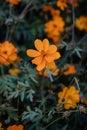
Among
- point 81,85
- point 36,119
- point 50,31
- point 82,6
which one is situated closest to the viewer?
point 36,119

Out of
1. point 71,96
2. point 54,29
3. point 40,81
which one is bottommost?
point 71,96

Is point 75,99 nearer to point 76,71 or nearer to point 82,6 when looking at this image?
point 76,71

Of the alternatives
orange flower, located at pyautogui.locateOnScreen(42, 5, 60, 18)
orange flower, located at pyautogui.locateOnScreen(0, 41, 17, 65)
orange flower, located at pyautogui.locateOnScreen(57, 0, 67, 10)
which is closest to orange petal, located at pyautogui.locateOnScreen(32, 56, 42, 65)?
orange flower, located at pyautogui.locateOnScreen(0, 41, 17, 65)

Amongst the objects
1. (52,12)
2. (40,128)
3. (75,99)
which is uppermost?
(52,12)

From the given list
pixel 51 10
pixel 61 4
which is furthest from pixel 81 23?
pixel 61 4

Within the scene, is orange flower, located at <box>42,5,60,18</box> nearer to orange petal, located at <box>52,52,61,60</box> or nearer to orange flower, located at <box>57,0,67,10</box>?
orange flower, located at <box>57,0,67,10</box>

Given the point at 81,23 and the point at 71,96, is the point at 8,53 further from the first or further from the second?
the point at 81,23

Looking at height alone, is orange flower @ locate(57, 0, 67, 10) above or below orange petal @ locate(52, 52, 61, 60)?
above

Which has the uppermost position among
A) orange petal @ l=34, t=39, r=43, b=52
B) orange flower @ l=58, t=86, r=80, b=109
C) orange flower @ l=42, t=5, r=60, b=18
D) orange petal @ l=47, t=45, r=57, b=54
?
orange flower @ l=42, t=5, r=60, b=18

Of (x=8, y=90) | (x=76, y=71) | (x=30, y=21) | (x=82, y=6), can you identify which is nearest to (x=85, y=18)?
(x=82, y=6)
